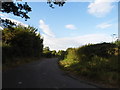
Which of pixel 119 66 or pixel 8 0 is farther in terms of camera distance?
pixel 8 0

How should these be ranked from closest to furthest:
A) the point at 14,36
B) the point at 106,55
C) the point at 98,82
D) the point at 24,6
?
the point at 98,82, the point at 106,55, the point at 24,6, the point at 14,36

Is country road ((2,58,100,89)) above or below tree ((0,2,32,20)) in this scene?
below

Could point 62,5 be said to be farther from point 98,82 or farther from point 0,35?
point 0,35

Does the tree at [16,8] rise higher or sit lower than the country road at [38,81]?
higher

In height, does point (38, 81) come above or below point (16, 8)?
below

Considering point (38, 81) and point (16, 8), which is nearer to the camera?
point (38, 81)

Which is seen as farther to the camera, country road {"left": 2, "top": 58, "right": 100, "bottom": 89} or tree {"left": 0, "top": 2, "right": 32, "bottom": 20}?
tree {"left": 0, "top": 2, "right": 32, "bottom": 20}

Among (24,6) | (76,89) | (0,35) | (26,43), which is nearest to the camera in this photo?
(76,89)

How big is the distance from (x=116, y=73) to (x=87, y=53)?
5.29 meters

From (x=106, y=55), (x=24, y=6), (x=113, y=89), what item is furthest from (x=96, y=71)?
(x=24, y=6)

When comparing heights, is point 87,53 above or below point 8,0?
below

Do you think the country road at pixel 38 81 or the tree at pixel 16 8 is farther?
the tree at pixel 16 8

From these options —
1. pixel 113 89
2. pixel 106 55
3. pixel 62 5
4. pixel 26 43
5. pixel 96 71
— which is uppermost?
pixel 62 5

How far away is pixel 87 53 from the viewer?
11609mm
